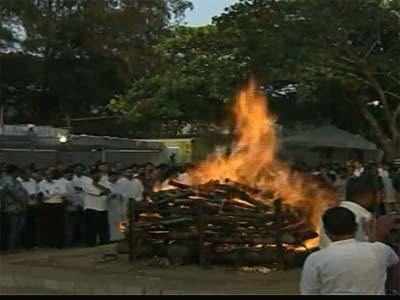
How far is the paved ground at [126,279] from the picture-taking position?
10.9m

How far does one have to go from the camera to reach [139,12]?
4112cm

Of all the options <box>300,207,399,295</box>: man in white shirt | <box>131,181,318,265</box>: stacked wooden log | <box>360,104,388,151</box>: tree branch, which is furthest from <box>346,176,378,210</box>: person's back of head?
<box>360,104,388,151</box>: tree branch

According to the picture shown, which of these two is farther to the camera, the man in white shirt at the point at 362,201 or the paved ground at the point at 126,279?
the paved ground at the point at 126,279

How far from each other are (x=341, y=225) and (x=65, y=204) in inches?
482

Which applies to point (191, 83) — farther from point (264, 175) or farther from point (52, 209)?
point (264, 175)

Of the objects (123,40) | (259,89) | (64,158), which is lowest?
(64,158)

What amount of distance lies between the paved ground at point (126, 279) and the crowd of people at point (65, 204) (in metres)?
1.71

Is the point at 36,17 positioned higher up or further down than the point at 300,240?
higher up

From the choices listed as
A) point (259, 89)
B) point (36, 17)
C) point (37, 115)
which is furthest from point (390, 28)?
point (37, 115)

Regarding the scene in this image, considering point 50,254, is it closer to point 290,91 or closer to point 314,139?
point 314,139

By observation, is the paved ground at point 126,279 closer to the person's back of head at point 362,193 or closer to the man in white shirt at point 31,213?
the man in white shirt at point 31,213

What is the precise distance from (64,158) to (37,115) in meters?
17.6

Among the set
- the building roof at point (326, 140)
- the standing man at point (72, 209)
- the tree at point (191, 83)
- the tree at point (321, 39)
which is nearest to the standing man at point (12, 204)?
the standing man at point (72, 209)

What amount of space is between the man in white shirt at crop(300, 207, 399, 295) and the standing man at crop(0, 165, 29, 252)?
37.4 ft
